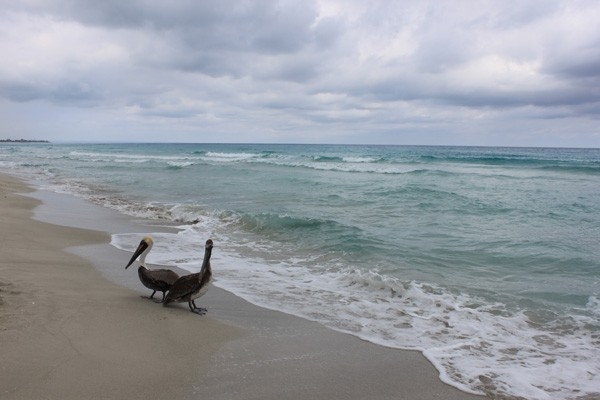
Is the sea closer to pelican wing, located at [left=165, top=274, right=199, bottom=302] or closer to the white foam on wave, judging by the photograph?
the white foam on wave

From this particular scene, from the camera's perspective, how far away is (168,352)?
427 cm

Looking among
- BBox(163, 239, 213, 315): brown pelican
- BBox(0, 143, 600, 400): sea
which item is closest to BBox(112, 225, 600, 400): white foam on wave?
BBox(0, 143, 600, 400): sea

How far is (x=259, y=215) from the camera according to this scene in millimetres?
13195

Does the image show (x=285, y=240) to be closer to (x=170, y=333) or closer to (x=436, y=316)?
(x=436, y=316)

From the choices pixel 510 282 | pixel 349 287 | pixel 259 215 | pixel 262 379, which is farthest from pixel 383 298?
pixel 259 215

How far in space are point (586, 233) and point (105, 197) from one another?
53.3 feet

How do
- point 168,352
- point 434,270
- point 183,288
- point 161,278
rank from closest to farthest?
point 168,352, point 183,288, point 161,278, point 434,270

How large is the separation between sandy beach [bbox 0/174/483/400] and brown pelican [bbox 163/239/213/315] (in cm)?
13

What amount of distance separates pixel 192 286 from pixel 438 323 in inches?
121

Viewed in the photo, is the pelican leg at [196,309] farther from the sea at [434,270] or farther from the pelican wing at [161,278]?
the sea at [434,270]

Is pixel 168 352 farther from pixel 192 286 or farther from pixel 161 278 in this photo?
pixel 161 278

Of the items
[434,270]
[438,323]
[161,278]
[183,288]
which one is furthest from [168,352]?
[434,270]

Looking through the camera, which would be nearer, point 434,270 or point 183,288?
point 183,288

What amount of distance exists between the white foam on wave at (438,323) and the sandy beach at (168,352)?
340 millimetres
